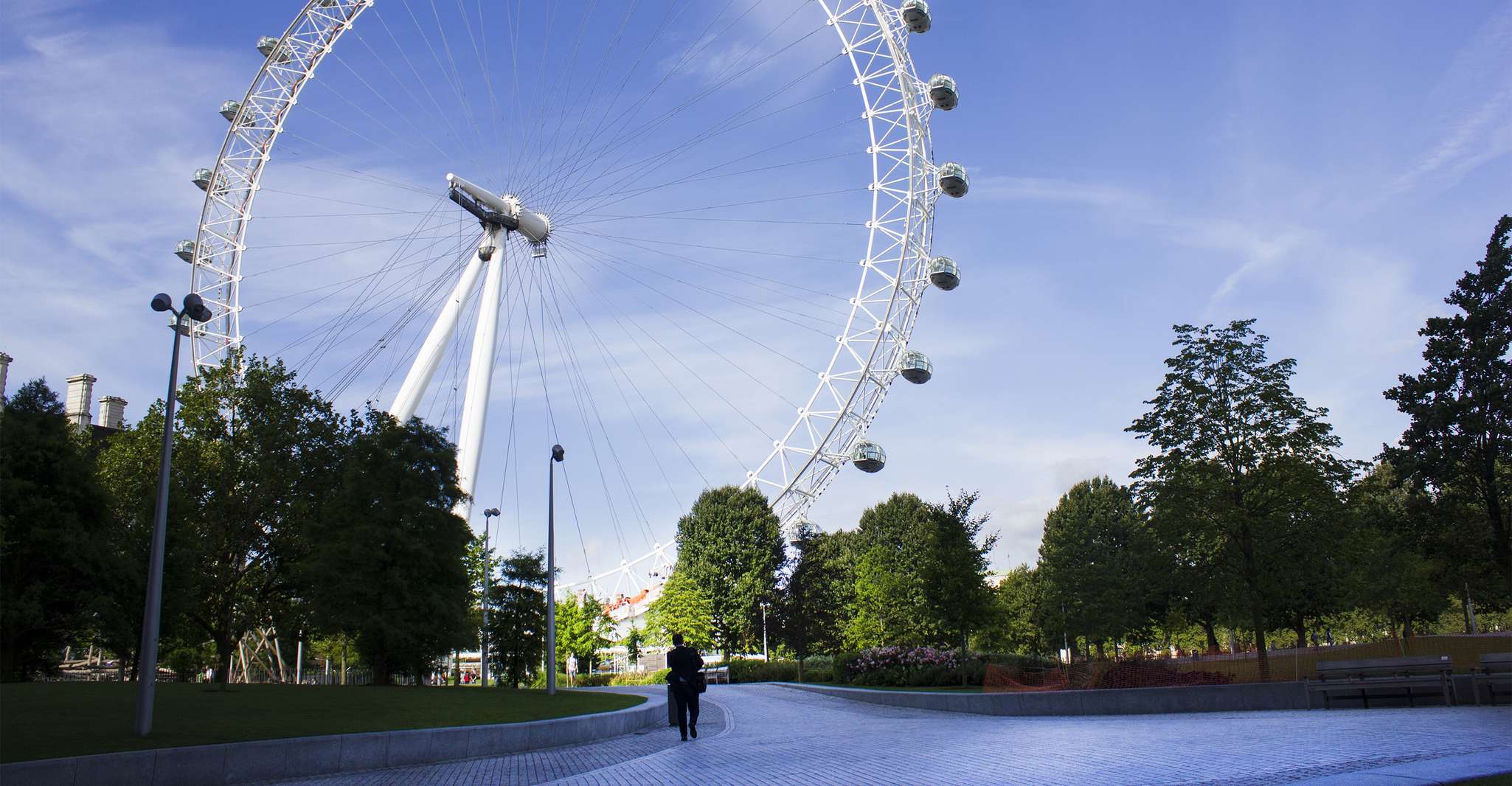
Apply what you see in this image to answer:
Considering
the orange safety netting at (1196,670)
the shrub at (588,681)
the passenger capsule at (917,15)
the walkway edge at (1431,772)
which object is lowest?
the shrub at (588,681)

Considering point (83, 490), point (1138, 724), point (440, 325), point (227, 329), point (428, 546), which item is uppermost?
point (227, 329)

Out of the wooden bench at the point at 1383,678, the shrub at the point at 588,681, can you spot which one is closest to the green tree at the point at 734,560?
the shrub at the point at 588,681

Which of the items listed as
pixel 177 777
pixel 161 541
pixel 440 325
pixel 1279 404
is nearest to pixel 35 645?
pixel 440 325

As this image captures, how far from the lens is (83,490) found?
27344 mm

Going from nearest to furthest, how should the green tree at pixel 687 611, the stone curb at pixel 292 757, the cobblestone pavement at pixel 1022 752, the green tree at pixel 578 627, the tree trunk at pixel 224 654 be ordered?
1. the cobblestone pavement at pixel 1022 752
2. the stone curb at pixel 292 757
3. the tree trunk at pixel 224 654
4. the green tree at pixel 687 611
5. the green tree at pixel 578 627

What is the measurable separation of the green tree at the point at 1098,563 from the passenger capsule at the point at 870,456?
940 cm

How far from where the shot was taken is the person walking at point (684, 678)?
57.9ft

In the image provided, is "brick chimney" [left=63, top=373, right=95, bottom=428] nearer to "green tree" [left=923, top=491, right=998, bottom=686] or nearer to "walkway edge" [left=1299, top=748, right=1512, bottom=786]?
"green tree" [left=923, top=491, right=998, bottom=686]

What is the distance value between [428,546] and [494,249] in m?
14.4

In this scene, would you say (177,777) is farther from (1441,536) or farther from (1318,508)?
(1441,536)

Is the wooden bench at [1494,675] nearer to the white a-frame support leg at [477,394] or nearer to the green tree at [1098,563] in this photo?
the green tree at [1098,563]

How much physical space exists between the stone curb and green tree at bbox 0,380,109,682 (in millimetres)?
15952

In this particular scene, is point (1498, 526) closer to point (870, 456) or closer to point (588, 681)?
point (870, 456)

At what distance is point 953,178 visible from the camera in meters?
43.5
